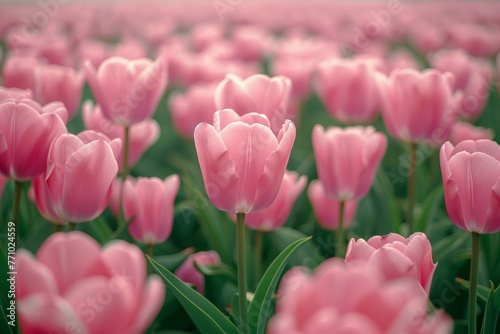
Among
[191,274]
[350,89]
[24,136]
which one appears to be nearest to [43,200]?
[24,136]

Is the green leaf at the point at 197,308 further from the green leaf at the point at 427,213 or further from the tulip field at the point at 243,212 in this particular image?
the green leaf at the point at 427,213

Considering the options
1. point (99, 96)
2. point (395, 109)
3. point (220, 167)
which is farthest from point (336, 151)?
point (99, 96)

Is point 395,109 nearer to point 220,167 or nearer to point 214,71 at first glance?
point 220,167

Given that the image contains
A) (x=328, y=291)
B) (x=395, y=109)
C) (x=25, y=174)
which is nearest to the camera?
(x=328, y=291)

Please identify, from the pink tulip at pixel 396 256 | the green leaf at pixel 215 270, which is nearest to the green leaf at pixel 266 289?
the pink tulip at pixel 396 256

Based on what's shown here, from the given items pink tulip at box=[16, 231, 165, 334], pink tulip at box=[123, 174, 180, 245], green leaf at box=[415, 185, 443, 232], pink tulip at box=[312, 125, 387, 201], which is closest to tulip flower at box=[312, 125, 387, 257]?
pink tulip at box=[312, 125, 387, 201]

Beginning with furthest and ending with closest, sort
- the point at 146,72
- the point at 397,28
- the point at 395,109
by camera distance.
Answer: the point at 397,28
the point at 395,109
the point at 146,72

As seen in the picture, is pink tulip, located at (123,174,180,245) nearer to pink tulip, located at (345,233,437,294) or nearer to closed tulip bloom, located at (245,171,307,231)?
closed tulip bloom, located at (245,171,307,231)
